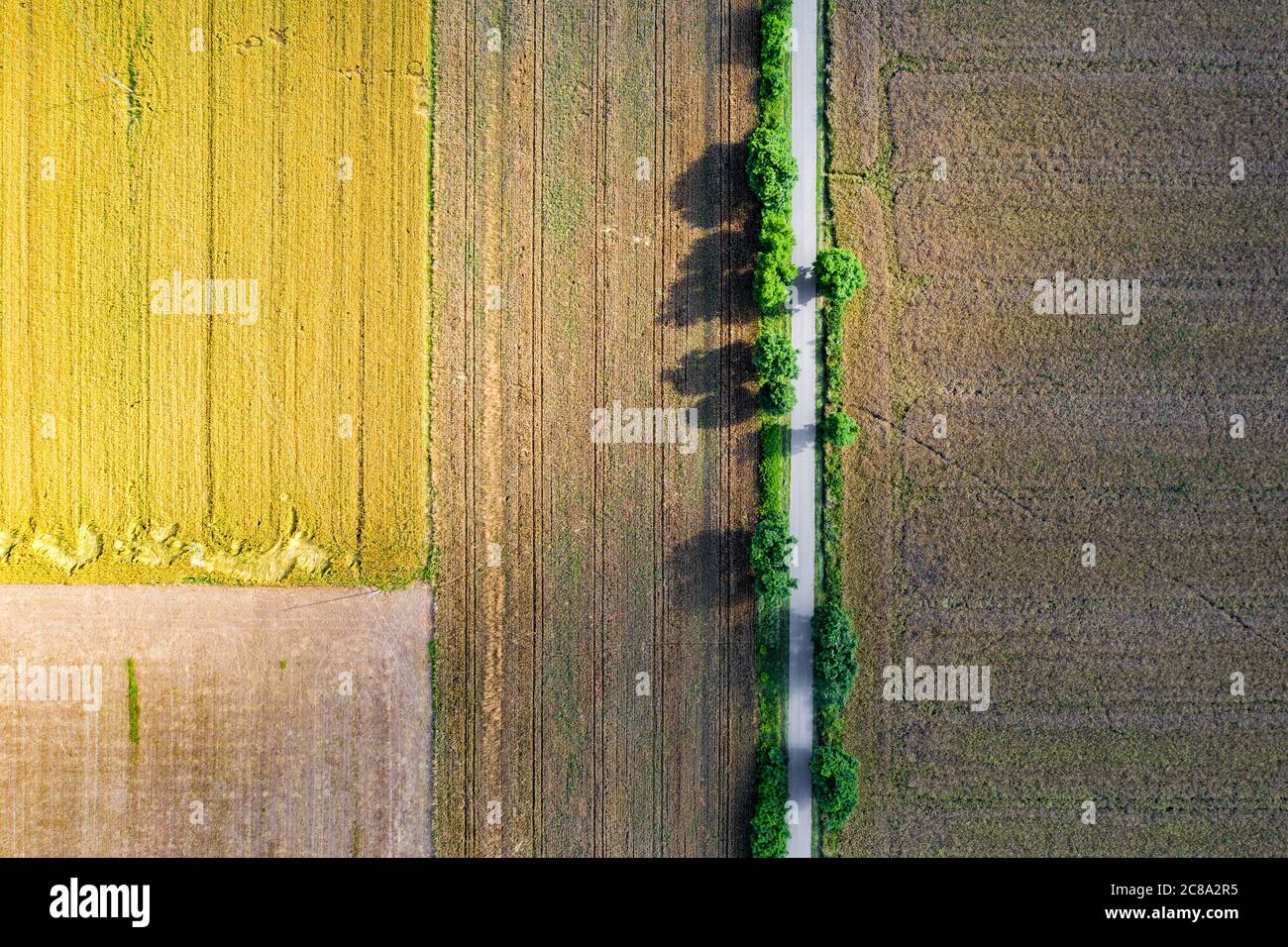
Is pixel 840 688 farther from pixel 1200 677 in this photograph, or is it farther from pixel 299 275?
pixel 299 275

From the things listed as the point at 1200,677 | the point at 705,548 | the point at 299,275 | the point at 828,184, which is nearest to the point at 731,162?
the point at 828,184

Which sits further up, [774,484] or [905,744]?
[774,484]

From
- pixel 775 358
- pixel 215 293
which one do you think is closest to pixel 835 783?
pixel 775 358

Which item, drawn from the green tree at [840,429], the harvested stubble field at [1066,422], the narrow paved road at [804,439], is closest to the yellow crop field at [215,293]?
the narrow paved road at [804,439]
